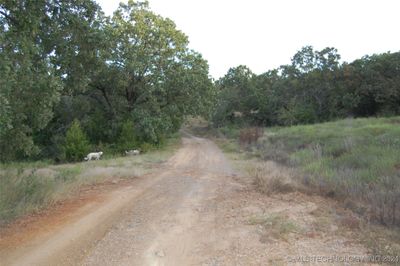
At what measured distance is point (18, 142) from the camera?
11516 millimetres

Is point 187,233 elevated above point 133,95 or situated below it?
below

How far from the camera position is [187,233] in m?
7.22

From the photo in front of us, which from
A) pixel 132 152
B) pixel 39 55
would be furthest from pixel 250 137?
pixel 39 55

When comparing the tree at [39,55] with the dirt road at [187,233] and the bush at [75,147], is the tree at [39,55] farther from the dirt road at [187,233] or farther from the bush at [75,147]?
the bush at [75,147]

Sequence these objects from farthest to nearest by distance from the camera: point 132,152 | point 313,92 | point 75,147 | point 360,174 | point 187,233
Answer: point 313,92
point 132,152
point 75,147
point 360,174
point 187,233

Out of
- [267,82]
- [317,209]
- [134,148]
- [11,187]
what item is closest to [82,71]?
[11,187]

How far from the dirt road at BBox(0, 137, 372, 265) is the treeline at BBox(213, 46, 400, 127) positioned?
109 feet

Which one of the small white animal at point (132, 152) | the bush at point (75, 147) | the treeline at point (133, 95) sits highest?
the treeline at point (133, 95)

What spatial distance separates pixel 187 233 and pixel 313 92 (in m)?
56.7

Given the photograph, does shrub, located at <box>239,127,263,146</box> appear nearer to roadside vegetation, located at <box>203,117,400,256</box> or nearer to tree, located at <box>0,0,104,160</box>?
roadside vegetation, located at <box>203,117,400,256</box>

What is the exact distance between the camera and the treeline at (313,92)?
168 ft

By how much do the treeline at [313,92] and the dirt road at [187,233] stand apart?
33.2 metres

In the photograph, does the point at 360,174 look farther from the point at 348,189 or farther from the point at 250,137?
the point at 250,137

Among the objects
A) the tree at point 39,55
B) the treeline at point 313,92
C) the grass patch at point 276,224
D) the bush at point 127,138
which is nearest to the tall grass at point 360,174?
the grass patch at point 276,224
